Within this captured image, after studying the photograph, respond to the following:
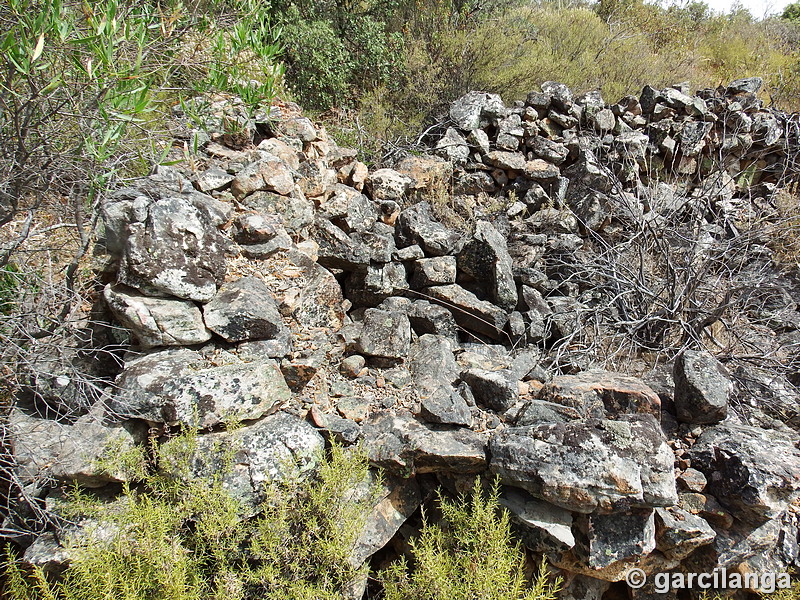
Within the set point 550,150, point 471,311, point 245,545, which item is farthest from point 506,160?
point 245,545

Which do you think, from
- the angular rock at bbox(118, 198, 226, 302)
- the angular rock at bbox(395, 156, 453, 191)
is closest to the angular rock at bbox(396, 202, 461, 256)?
the angular rock at bbox(395, 156, 453, 191)

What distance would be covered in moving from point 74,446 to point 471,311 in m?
2.36

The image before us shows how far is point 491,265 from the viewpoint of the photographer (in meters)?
3.50

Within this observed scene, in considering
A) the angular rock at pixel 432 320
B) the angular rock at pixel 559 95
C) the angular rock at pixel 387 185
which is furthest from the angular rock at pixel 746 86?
the angular rock at pixel 432 320

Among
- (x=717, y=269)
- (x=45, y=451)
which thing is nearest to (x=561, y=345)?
(x=717, y=269)

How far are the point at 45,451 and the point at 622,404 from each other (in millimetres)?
Result: 2846

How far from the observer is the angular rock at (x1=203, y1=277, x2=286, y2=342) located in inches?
104

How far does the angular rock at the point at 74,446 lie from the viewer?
86.1 inches

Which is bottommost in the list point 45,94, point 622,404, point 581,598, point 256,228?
point 581,598

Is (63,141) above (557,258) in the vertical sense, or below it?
above

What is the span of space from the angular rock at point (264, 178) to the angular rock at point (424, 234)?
2.80ft

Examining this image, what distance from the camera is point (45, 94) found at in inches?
97.9

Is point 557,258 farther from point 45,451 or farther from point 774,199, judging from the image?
point 45,451

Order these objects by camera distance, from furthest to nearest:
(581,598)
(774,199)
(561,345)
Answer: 1. (774,199)
2. (561,345)
3. (581,598)
